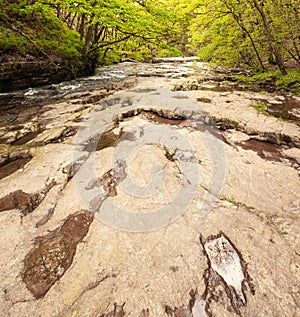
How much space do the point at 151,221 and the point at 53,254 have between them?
108cm

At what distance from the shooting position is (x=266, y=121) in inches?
172

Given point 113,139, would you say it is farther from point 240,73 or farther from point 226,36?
point 240,73

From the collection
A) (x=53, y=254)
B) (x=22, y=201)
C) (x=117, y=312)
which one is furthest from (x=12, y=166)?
(x=117, y=312)

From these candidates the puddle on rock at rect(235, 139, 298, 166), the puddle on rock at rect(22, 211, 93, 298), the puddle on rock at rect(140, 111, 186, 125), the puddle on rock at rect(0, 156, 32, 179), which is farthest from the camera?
the puddle on rock at rect(140, 111, 186, 125)

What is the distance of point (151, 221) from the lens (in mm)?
2109

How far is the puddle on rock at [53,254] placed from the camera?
166 centimetres

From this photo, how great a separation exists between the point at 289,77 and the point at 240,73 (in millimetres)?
4158

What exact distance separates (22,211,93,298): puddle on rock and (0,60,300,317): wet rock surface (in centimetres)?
1

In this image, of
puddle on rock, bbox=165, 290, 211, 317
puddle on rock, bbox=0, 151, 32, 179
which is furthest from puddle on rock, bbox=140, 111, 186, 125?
puddle on rock, bbox=165, 290, 211, 317

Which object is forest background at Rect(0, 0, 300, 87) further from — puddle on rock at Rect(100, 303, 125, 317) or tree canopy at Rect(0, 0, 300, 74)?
puddle on rock at Rect(100, 303, 125, 317)

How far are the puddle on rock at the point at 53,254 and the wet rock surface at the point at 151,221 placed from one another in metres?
0.01

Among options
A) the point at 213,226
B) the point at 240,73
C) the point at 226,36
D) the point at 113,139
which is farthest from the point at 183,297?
the point at 240,73

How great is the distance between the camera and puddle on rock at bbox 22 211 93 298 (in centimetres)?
166

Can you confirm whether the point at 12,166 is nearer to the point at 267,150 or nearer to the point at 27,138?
the point at 27,138
